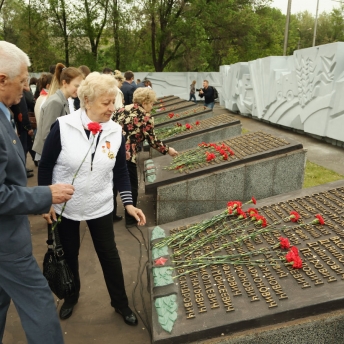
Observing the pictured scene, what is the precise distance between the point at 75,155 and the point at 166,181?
2009 mm

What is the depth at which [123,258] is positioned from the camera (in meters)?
3.58

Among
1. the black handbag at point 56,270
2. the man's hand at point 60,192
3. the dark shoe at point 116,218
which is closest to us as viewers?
the man's hand at point 60,192

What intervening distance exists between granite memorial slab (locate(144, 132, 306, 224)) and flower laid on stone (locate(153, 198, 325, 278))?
120 centimetres

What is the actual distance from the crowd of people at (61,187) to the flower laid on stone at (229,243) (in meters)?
0.43

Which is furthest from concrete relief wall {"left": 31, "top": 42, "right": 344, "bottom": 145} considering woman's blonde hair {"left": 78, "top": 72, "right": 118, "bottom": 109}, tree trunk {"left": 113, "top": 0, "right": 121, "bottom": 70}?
A: tree trunk {"left": 113, "top": 0, "right": 121, "bottom": 70}

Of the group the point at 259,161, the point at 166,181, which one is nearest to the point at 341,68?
the point at 259,161

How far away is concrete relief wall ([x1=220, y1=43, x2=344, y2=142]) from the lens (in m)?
8.59

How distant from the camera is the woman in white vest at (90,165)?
222cm

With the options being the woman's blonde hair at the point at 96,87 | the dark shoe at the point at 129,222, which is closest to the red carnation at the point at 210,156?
the dark shoe at the point at 129,222

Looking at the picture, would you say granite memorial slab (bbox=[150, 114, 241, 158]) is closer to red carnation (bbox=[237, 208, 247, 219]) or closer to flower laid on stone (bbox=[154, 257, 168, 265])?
red carnation (bbox=[237, 208, 247, 219])

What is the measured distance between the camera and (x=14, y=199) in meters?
1.56

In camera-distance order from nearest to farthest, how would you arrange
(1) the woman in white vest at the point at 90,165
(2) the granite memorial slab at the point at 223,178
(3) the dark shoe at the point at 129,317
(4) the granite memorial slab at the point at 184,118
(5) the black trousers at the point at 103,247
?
(1) the woman in white vest at the point at 90,165, (5) the black trousers at the point at 103,247, (3) the dark shoe at the point at 129,317, (2) the granite memorial slab at the point at 223,178, (4) the granite memorial slab at the point at 184,118

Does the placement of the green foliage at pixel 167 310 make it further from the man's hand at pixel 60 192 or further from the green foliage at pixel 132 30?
the green foliage at pixel 132 30

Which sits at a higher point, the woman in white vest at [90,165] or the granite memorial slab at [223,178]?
the woman in white vest at [90,165]
